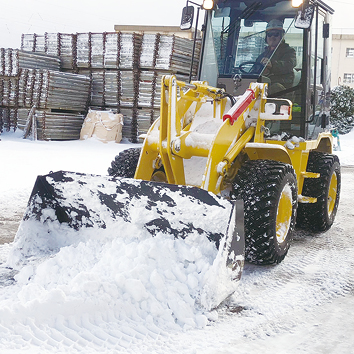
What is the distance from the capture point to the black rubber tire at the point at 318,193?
212 inches

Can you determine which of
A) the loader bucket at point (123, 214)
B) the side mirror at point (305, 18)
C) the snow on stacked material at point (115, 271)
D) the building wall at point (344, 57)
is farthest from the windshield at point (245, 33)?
the building wall at point (344, 57)

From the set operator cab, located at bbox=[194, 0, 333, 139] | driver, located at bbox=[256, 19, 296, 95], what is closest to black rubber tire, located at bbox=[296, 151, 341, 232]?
operator cab, located at bbox=[194, 0, 333, 139]

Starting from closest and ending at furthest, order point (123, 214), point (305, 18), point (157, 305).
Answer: point (157, 305) → point (123, 214) → point (305, 18)

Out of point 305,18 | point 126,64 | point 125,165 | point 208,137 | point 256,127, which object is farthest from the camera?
point 126,64

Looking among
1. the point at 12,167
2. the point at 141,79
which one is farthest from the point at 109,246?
the point at 141,79

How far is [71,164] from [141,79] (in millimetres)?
4895

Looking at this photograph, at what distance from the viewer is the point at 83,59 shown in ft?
46.9

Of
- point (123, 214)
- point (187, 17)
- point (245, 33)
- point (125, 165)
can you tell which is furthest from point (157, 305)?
point (187, 17)

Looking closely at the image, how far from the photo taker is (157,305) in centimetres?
300

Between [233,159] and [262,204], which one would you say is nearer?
[262,204]

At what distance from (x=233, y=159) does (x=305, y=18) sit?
150 cm

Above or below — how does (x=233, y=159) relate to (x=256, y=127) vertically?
below

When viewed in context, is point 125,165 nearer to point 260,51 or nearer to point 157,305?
point 260,51

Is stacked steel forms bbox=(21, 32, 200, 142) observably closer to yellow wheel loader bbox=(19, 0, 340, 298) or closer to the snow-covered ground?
yellow wheel loader bbox=(19, 0, 340, 298)
